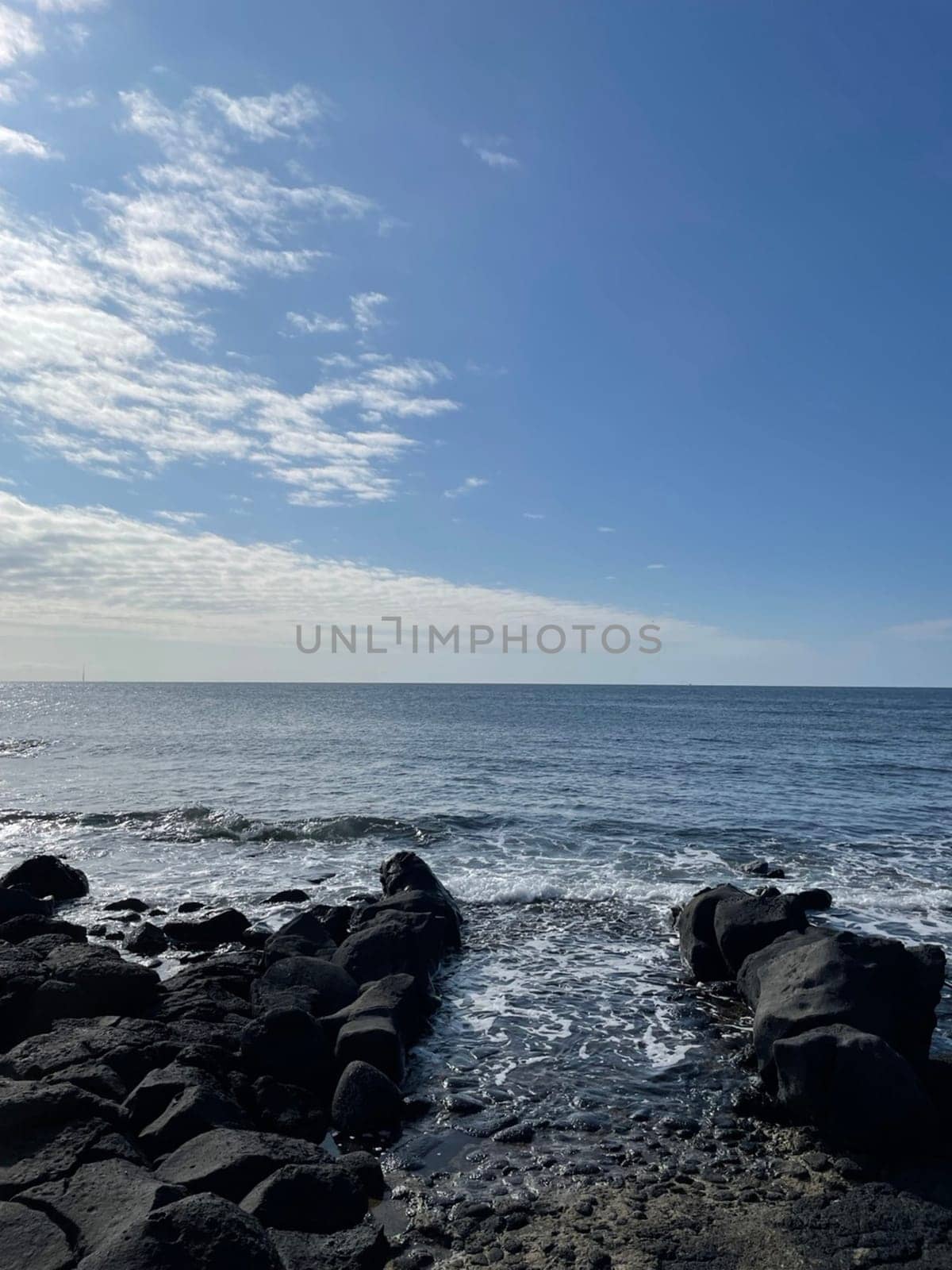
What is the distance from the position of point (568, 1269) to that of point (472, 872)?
53.2 ft

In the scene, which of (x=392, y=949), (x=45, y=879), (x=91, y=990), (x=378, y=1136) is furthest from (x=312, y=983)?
(x=45, y=879)

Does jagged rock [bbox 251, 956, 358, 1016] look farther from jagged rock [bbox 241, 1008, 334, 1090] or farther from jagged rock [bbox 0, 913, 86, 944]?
jagged rock [bbox 0, 913, 86, 944]

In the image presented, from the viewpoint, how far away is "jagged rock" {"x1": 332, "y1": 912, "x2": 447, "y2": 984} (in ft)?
48.2

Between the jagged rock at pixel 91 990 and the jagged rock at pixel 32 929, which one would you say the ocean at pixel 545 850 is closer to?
the jagged rock at pixel 32 929

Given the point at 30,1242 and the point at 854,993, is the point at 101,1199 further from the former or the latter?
the point at 854,993

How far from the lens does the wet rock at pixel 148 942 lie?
663 inches

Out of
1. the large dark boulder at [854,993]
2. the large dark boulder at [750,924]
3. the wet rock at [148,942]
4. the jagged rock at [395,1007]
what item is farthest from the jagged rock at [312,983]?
the large dark boulder at [750,924]

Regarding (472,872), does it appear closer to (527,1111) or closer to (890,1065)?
(527,1111)

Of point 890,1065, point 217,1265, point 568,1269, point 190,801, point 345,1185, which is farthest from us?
point 190,801

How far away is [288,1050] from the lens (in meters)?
11.1

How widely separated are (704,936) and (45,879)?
54.4ft

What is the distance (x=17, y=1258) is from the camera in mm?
6688

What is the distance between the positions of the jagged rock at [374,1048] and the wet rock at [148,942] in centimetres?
723

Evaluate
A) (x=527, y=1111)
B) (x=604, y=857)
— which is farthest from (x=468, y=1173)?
(x=604, y=857)
